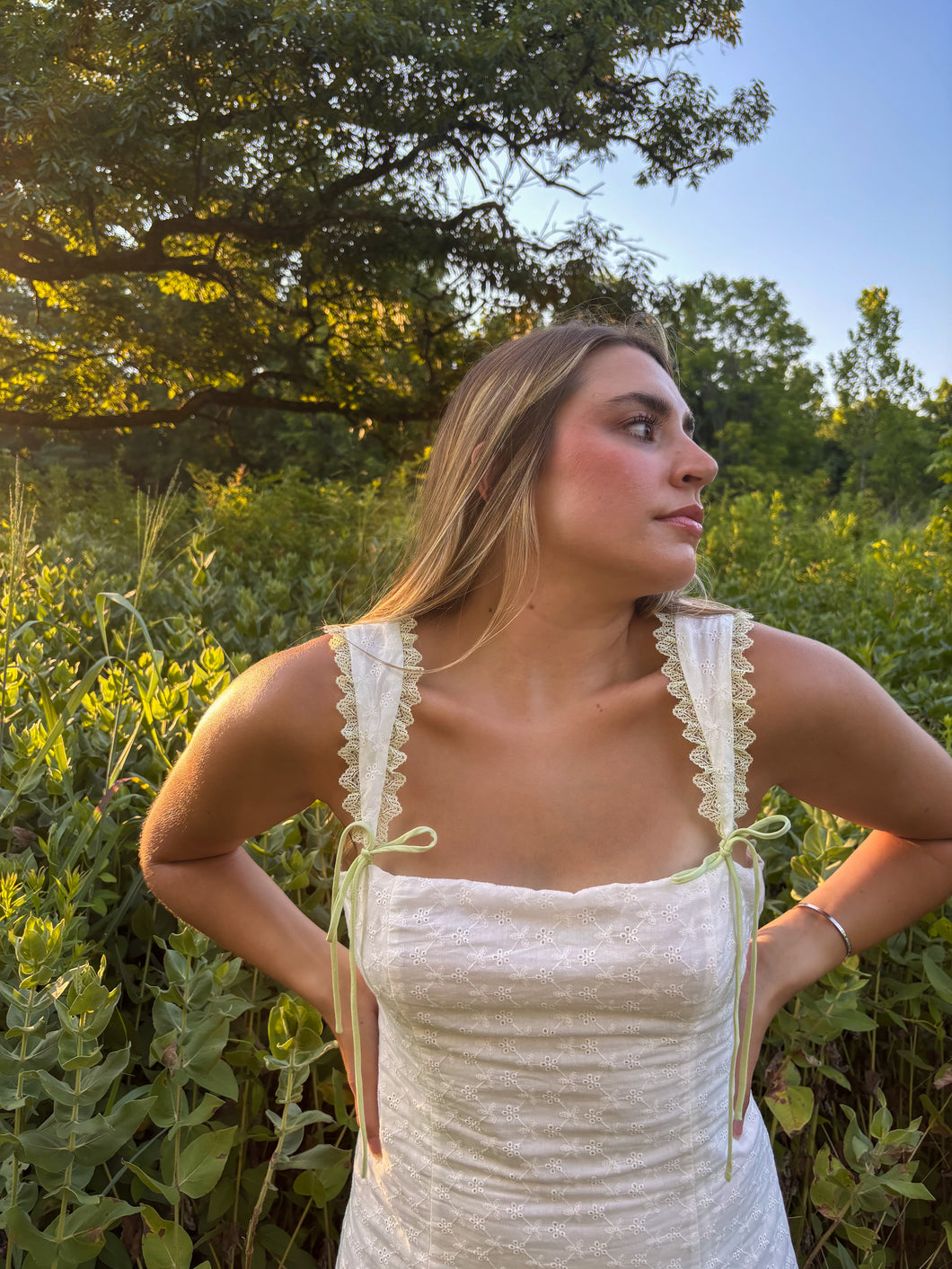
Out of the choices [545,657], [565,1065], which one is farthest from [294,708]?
[565,1065]


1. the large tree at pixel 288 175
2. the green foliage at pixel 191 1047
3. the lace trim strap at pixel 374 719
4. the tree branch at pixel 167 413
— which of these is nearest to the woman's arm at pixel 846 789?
the green foliage at pixel 191 1047

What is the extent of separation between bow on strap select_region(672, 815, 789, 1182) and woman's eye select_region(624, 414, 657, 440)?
2.24 feet

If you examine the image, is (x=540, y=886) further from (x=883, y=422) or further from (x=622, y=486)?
(x=883, y=422)

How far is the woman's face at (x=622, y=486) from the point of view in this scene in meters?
1.58

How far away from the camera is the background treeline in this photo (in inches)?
58.7

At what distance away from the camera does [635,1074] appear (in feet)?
4.73

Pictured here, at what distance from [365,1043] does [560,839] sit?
1.69 feet

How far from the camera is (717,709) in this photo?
1.59m

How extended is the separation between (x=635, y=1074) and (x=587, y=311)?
63.8 inches

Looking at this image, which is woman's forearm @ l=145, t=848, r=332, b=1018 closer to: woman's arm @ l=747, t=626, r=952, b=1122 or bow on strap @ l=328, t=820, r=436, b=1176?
bow on strap @ l=328, t=820, r=436, b=1176

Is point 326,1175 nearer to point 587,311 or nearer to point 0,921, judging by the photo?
point 0,921

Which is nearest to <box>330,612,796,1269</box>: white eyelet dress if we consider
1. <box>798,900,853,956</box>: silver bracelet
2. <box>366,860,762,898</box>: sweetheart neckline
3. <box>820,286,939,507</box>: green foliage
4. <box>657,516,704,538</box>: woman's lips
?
<box>366,860,762,898</box>: sweetheart neckline

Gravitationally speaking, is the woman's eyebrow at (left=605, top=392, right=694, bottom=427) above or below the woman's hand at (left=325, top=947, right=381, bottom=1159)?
above

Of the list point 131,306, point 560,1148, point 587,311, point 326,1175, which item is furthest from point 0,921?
point 131,306
